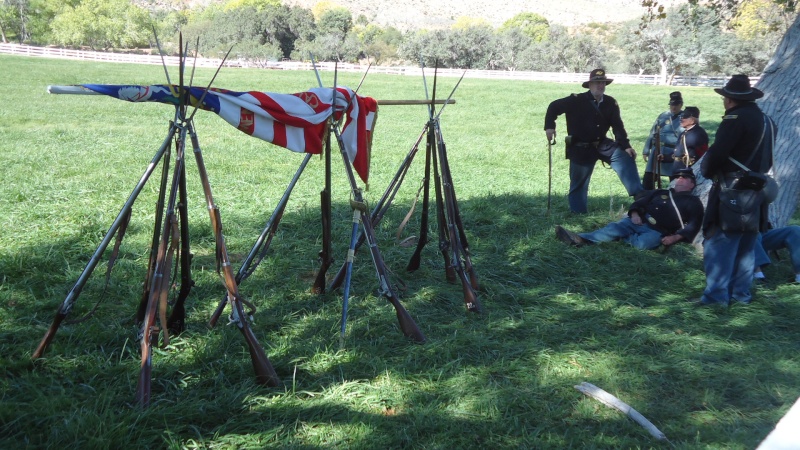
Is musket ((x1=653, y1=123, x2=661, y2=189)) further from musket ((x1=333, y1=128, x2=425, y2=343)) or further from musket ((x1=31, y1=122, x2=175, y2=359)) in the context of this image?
musket ((x1=31, y1=122, x2=175, y2=359))

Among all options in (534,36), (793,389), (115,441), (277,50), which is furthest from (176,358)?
(534,36)

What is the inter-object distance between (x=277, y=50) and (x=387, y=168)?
51.2 m

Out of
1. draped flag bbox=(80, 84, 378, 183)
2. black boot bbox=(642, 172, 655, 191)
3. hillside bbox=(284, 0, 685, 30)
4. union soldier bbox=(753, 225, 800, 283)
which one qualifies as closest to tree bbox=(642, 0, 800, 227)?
union soldier bbox=(753, 225, 800, 283)

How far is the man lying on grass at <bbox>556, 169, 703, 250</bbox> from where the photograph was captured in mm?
7805

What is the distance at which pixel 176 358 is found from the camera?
179 inches

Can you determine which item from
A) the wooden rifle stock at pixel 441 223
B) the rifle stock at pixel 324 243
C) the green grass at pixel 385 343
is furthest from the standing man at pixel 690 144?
the rifle stock at pixel 324 243

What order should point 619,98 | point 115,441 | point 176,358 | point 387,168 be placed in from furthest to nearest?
point 619,98 < point 387,168 < point 176,358 < point 115,441

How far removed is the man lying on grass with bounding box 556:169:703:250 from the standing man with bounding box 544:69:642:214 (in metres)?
1.13

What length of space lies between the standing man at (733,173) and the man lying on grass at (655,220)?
1.20 m

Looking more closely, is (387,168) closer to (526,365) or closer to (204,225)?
(204,225)

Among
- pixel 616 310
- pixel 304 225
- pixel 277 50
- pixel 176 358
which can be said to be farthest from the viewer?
pixel 277 50

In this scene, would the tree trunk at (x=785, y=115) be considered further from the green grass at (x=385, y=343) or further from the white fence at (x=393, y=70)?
the white fence at (x=393, y=70)

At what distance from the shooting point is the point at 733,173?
6.29m

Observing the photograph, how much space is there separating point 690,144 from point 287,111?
6964 millimetres
